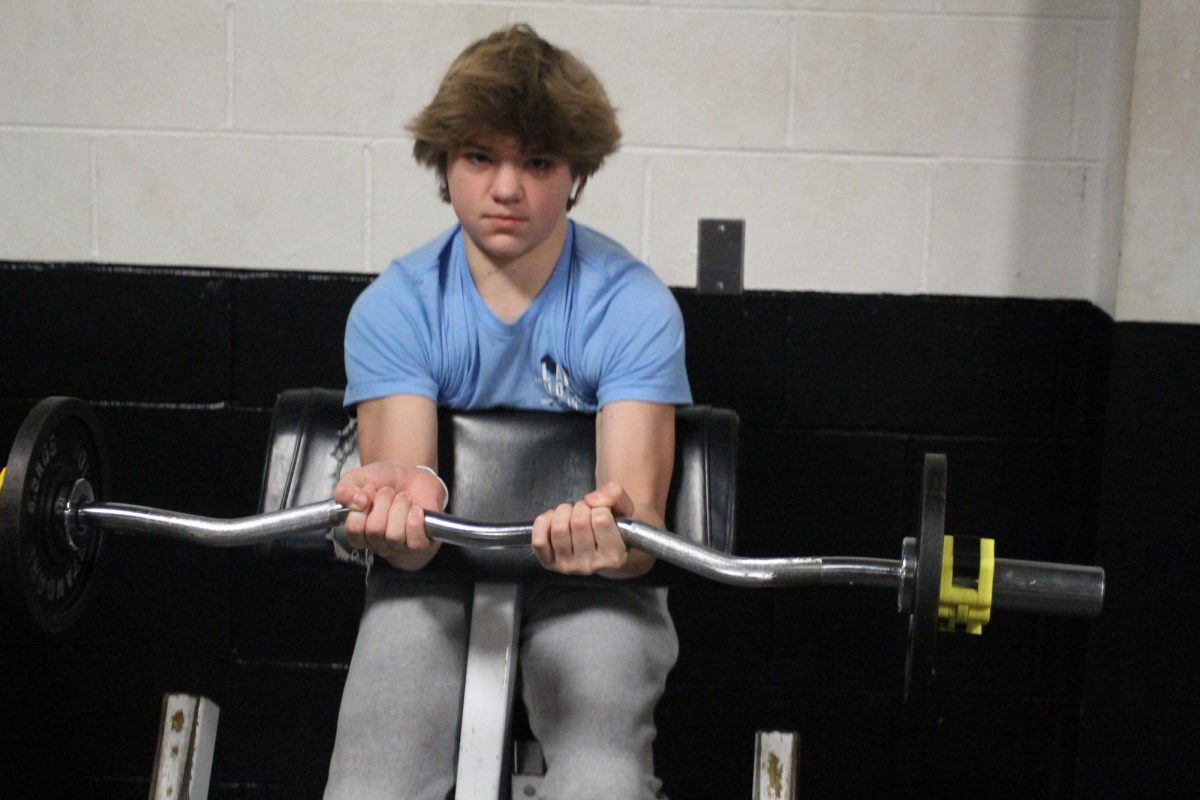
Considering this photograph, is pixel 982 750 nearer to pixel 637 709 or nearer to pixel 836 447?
pixel 836 447

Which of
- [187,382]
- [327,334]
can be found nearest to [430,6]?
[327,334]

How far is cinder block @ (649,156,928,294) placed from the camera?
2207mm

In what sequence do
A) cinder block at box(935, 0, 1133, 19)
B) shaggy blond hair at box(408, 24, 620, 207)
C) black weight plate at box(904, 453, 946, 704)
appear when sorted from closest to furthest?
black weight plate at box(904, 453, 946, 704)
shaggy blond hair at box(408, 24, 620, 207)
cinder block at box(935, 0, 1133, 19)

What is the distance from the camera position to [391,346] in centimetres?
164

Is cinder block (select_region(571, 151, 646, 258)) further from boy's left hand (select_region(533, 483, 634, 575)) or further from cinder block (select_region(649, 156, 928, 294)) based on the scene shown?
boy's left hand (select_region(533, 483, 634, 575))

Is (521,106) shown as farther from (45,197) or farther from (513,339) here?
(45,197)

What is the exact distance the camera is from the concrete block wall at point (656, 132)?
2.17 m

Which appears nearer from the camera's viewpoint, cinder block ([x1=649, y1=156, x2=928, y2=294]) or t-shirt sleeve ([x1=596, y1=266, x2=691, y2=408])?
t-shirt sleeve ([x1=596, y1=266, x2=691, y2=408])

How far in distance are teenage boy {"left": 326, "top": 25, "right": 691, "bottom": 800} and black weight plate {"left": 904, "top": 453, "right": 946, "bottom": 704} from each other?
0.30 metres

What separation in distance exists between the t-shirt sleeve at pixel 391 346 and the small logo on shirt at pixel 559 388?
0.13 meters

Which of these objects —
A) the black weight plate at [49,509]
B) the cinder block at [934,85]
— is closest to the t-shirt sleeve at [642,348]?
the black weight plate at [49,509]

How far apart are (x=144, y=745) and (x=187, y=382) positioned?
0.62 meters

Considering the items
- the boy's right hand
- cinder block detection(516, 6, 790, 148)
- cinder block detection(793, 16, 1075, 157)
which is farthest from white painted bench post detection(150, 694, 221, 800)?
cinder block detection(793, 16, 1075, 157)

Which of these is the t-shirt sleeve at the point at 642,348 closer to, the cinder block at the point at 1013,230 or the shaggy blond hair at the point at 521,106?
the shaggy blond hair at the point at 521,106
